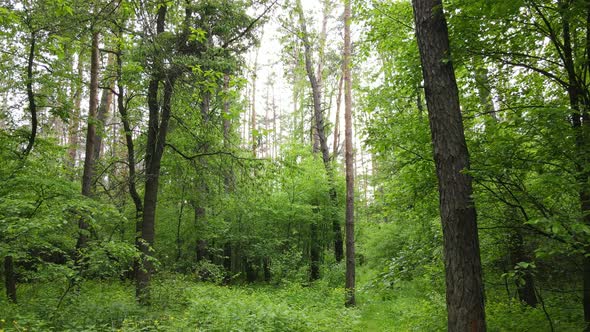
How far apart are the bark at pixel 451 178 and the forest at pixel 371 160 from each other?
0.7 inches

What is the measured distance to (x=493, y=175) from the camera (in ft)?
12.9

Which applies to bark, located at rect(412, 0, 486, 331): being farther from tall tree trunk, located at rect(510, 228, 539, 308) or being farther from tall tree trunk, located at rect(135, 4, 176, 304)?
tall tree trunk, located at rect(135, 4, 176, 304)

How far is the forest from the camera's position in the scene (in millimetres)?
4133

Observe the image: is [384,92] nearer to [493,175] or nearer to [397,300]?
[493,175]

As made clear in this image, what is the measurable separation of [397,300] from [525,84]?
8145 millimetres

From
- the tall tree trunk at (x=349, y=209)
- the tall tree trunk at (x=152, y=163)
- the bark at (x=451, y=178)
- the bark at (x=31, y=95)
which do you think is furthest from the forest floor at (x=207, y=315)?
the bark at (x=31, y=95)

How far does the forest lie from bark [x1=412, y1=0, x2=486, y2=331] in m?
0.02

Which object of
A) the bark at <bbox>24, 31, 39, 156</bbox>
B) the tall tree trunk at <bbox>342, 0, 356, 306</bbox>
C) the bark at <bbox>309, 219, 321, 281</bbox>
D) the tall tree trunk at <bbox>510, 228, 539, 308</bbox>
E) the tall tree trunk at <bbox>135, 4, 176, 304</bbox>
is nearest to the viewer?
the tall tree trunk at <bbox>510, 228, 539, 308</bbox>

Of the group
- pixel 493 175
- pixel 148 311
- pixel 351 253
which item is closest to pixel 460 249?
pixel 493 175

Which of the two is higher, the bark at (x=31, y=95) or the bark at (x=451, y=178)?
the bark at (x=31, y=95)

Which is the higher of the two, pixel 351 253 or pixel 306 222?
pixel 306 222

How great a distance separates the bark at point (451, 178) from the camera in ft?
13.0

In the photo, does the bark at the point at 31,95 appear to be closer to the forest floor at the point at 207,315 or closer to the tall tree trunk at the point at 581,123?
the forest floor at the point at 207,315

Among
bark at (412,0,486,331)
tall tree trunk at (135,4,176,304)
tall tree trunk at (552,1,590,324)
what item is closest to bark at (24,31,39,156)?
tall tree trunk at (135,4,176,304)
